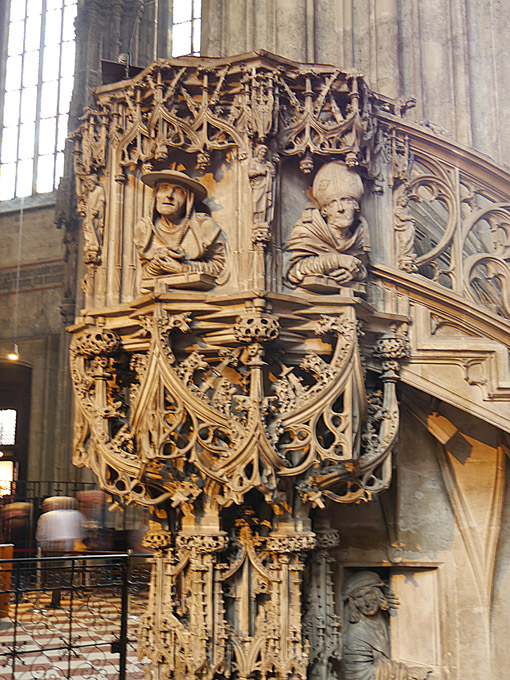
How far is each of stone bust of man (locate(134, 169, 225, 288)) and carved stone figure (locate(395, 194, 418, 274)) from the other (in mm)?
1076

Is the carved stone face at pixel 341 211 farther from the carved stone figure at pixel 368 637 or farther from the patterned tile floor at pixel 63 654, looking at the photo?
the patterned tile floor at pixel 63 654

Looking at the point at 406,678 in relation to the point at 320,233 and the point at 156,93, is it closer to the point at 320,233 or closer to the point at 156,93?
the point at 320,233

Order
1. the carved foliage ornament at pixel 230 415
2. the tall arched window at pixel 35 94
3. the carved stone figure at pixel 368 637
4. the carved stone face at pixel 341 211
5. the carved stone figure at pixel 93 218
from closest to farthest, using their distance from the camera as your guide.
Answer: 1. the carved foliage ornament at pixel 230 415
2. the carved stone face at pixel 341 211
3. the carved stone figure at pixel 93 218
4. the carved stone figure at pixel 368 637
5. the tall arched window at pixel 35 94

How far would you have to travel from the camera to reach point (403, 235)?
205 inches

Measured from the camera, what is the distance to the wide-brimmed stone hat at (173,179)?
475cm

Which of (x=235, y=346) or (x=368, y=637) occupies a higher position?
(x=235, y=346)

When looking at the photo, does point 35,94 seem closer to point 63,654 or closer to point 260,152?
point 63,654

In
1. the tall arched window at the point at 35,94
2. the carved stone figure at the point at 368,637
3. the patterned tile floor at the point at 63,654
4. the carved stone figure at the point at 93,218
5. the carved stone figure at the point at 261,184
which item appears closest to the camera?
the carved stone figure at the point at 261,184

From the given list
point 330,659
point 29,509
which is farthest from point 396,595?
point 29,509

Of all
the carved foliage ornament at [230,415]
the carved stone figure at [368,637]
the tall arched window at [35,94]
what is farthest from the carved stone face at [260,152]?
the tall arched window at [35,94]

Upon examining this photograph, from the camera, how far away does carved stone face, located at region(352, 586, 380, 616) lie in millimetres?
5625

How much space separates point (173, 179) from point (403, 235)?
4.55 feet

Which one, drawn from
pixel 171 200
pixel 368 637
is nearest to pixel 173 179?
pixel 171 200

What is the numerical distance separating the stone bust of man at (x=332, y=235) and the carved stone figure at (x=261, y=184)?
0.25 metres
